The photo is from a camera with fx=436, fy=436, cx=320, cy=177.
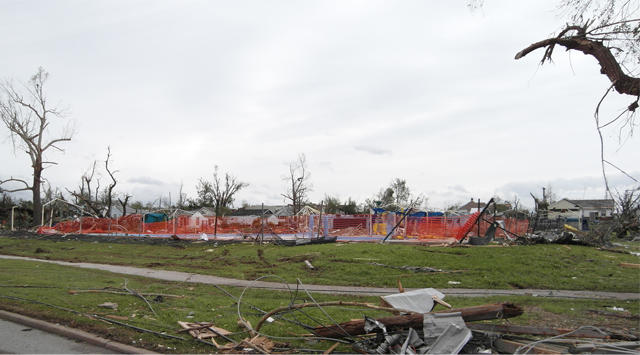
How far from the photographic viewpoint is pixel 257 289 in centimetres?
1173

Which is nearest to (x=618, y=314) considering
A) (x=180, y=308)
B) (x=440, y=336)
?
(x=440, y=336)

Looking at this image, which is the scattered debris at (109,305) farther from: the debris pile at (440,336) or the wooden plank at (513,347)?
the wooden plank at (513,347)

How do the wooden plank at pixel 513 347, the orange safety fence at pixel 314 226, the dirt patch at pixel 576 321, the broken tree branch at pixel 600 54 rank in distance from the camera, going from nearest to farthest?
the wooden plank at pixel 513 347, the dirt patch at pixel 576 321, the broken tree branch at pixel 600 54, the orange safety fence at pixel 314 226

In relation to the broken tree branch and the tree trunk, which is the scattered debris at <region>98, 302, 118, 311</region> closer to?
the broken tree branch

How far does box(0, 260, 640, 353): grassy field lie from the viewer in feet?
23.2

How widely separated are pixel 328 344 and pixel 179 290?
6.39 m

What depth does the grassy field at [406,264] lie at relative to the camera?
12828 mm

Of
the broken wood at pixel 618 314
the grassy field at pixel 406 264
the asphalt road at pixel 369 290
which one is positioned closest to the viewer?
the broken wood at pixel 618 314

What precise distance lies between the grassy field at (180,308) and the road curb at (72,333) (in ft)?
0.52

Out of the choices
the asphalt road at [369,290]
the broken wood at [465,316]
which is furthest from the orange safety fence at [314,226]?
the broken wood at [465,316]

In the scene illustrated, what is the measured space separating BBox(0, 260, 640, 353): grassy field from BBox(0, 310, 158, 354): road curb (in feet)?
0.52

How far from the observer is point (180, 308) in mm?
9000

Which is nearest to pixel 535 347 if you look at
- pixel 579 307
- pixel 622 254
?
pixel 579 307

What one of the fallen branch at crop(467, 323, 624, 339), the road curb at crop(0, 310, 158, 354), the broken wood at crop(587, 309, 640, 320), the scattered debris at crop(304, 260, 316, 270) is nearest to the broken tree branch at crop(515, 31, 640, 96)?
the broken wood at crop(587, 309, 640, 320)
